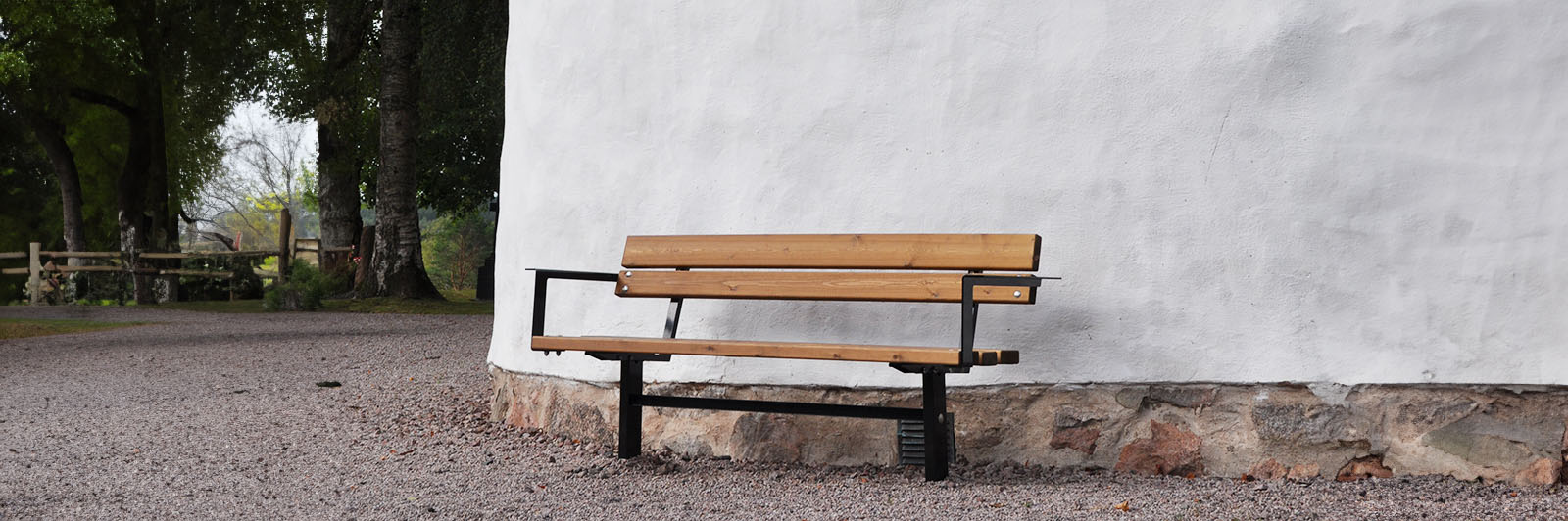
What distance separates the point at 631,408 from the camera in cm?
423

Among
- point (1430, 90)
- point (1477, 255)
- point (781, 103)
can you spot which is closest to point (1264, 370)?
point (1477, 255)

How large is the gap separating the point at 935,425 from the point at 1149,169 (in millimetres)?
1009

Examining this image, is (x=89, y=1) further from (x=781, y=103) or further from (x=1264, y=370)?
(x=1264, y=370)

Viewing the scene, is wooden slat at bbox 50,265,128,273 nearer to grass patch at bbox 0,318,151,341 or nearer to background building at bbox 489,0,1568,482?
grass patch at bbox 0,318,151,341

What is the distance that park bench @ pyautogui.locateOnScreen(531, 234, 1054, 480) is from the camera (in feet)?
11.6

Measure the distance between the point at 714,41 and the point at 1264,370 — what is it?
2.05 m

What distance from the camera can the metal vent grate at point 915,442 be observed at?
3.93 m

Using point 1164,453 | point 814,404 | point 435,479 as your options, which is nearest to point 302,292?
point 435,479

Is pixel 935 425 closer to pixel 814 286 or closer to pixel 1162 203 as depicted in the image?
pixel 814 286

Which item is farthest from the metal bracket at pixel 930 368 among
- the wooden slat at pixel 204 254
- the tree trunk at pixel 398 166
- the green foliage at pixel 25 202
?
the green foliage at pixel 25 202

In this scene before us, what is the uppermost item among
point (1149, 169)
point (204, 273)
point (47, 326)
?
point (1149, 169)

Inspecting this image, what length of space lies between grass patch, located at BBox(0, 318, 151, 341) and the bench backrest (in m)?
9.04

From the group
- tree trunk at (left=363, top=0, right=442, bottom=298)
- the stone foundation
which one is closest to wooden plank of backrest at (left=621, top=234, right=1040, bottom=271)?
the stone foundation

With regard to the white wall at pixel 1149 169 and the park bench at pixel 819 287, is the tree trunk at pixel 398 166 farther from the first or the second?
the park bench at pixel 819 287
